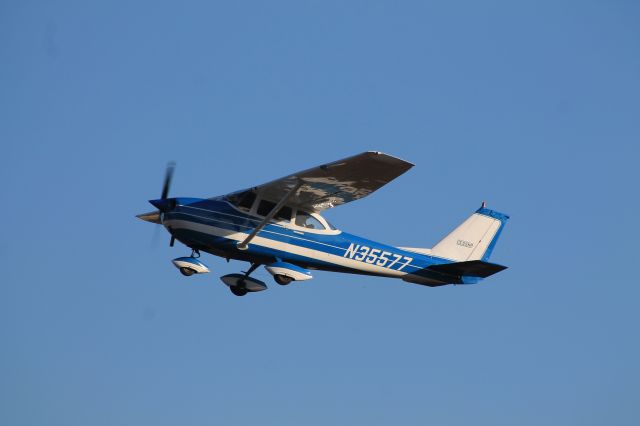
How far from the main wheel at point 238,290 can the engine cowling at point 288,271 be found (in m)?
1.29

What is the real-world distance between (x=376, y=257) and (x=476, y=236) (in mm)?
2899

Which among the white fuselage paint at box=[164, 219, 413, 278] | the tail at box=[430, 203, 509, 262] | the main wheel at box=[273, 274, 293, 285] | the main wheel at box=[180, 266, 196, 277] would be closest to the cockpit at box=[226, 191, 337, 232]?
the white fuselage paint at box=[164, 219, 413, 278]

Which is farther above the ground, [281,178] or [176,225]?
[281,178]

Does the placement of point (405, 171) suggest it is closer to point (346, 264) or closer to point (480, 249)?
point (346, 264)

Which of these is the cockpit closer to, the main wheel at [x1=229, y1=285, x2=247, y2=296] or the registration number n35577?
the registration number n35577

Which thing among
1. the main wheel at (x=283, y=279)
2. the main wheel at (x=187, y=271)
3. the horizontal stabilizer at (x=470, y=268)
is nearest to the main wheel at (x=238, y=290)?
the main wheel at (x=283, y=279)

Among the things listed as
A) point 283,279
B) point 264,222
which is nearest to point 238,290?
point 283,279

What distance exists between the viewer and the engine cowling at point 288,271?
21.0m

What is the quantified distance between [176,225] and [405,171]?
193 inches

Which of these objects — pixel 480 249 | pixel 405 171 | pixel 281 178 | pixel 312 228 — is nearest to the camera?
pixel 405 171

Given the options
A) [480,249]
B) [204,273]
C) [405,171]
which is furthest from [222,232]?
[480,249]

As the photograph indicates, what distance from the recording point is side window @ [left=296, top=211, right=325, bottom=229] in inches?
848

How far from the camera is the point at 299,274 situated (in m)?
21.0

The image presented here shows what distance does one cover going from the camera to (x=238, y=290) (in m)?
22.2
